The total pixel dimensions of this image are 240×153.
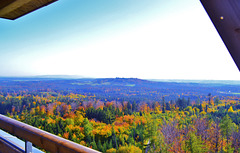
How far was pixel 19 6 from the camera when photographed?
2.04ft

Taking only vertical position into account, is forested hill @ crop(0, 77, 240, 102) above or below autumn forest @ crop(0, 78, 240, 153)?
above

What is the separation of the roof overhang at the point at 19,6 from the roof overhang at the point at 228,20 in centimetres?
51

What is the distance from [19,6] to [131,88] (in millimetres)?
32453

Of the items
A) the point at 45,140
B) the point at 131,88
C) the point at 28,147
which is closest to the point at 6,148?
the point at 28,147

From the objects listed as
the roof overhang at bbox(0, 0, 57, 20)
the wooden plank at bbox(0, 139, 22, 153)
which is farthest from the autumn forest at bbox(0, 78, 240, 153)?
the roof overhang at bbox(0, 0, 57, 20)

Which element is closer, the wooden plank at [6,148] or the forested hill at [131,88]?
the wooden plank at [6,148]

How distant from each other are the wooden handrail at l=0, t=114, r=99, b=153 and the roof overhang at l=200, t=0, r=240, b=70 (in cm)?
47

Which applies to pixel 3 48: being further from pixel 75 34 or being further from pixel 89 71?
pixel 89 71

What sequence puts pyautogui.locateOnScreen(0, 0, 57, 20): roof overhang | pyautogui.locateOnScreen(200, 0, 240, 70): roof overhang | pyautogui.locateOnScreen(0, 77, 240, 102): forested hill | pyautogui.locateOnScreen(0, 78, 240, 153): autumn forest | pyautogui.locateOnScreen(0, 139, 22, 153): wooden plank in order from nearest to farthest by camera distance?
1. pyautogui.locateOnScreen(200, 0, 240, 70): roof overhang
2. pyautogui.locateOnScreen(0, 0, 57, 20): roof overhang
3. pyautogui.locateOnScreen(0, 139, 22, 153): wooden plank
4. pyautogui.locateOnScreen(0, 78, 240, 153): autumn forest
5. pyautogui.locateOnScreen(0, 77, 240, 102): forested hill

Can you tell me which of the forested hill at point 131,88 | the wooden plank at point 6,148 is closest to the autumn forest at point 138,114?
the forested hill at point 131,88

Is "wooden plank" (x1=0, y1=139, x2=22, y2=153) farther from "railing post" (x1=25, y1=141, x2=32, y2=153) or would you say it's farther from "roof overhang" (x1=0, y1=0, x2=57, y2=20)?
"roof overhang" (x1=0, y1=0, x2=57, y2=20)

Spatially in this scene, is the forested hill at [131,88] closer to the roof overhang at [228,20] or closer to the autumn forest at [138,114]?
the autumn forest at [138,114]

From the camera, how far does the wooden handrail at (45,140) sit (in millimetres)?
609

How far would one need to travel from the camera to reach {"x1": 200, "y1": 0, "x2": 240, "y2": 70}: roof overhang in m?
0.24
